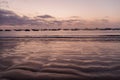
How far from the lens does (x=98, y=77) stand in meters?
4.82

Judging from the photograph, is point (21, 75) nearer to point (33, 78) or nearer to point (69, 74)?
point (33, 78)

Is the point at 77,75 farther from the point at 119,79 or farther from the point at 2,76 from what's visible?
the point at 2,76

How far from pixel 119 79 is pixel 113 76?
0.27 m

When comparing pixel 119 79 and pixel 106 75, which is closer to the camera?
pixel 119 79

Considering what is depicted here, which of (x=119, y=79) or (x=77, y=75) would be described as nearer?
(x=119, y=79)

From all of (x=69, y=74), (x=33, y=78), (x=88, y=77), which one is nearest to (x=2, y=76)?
(x=33, y=78)

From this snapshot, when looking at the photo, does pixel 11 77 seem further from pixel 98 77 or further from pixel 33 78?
pixel 98 77

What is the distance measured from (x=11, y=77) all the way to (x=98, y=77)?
226 centimetres

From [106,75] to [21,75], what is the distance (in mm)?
2291

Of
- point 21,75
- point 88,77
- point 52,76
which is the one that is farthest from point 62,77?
point 21,75

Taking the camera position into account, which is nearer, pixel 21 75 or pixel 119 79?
pixel 119 79

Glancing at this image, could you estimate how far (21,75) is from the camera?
16.4 ft

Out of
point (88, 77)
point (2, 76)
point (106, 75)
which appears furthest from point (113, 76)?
point (2, 76)

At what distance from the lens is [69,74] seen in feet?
16.8
